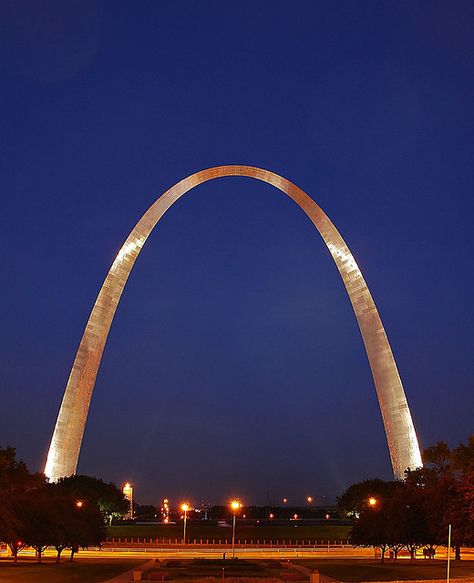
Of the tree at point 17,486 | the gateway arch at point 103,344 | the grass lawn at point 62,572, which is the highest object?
the gateway arch at point 103,344

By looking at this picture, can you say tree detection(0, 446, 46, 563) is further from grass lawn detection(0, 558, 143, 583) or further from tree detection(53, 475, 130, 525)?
tree detection(53, 475, 130, 525)

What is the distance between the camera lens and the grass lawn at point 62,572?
30.9 meters

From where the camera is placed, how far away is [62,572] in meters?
34.4

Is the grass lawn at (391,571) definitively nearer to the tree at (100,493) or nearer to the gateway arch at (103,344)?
the gateway arch at (103,344)

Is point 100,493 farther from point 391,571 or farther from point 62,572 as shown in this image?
point 391,571

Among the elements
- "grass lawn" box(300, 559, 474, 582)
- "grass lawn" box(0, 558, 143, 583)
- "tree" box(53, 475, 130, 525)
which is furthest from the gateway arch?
"grass lawn" box(0, 558, 143, 583)

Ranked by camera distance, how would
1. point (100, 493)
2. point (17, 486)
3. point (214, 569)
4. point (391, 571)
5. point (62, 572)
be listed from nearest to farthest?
point (62, 572), point (214, 569), point (391, 571), point (17, 486), point (100, 493)

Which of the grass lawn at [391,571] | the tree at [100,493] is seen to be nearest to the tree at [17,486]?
the tree at [100,493]

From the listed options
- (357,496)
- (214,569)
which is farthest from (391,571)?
(357,496)

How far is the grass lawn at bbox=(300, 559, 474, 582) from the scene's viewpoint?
108ft

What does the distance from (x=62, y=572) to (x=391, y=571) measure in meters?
14.7

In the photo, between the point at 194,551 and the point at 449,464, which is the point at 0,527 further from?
the point at 449,464

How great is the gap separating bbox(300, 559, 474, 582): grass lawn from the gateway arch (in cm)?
1239

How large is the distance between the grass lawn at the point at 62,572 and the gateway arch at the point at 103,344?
16.1 meters
